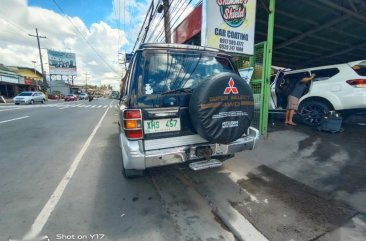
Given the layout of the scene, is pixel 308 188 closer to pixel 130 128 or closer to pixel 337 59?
pixel 130 128

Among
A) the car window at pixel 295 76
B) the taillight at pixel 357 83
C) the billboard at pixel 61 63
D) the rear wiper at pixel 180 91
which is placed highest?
the billboard at pixel 61 63

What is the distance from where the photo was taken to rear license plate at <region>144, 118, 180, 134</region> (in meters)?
2.89

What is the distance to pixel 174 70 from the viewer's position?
3197 mm

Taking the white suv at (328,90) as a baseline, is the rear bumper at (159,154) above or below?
below

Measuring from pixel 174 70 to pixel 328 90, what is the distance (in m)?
5.49

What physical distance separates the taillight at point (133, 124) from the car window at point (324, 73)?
20.6 feet

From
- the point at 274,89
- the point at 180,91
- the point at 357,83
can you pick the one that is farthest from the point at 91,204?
the point at 274,89

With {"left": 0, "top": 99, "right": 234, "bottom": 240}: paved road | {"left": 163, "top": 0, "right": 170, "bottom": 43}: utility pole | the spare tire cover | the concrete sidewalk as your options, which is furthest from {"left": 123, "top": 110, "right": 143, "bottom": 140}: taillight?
{"left": 163, "top": 0, "right": 170, "bottom": 43}: utility pole

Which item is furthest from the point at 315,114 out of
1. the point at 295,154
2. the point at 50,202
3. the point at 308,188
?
the point at 50,202

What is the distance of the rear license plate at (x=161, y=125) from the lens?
2.89 m

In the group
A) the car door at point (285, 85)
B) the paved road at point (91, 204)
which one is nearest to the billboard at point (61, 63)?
the paved road at point (91, 204)

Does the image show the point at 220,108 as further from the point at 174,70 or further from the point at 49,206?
the point at 49,206

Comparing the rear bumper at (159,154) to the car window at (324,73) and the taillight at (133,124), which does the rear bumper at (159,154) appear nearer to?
the taillight at (133,124)

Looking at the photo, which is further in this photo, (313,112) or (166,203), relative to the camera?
(313,112)
